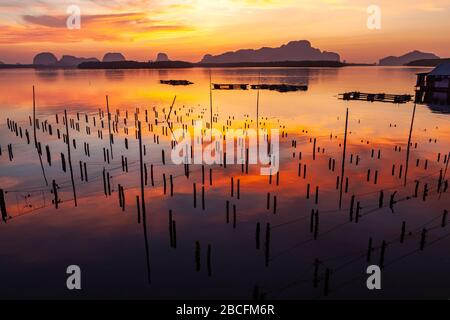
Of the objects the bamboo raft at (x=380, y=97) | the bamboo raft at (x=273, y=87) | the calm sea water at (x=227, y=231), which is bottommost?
the calm sea water at (x=227, y=231)

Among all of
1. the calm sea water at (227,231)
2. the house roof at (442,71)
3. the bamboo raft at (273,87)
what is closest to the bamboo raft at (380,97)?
the house roof at (442,71)

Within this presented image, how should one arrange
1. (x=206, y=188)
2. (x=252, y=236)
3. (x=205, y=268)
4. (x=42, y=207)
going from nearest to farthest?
(x=205, y=268), (x=252, y=236), (x=42, y=207), (x=206, y=188)

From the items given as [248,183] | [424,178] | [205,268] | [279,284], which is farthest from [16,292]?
[424,178]

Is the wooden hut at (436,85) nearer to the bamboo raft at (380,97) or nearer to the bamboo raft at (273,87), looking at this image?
the bamboo raft at (380,97)

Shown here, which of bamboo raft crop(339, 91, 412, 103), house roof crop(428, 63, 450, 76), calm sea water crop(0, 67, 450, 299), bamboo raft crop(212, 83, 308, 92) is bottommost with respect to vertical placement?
calm sea water crop(0, 67, 450, 299)

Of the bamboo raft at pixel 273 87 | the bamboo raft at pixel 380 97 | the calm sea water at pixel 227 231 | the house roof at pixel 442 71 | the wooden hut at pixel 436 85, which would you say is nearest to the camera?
the calm sea water at pixel 227 231

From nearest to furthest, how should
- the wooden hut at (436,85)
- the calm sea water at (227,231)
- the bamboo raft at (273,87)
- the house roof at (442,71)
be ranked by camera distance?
the calm sea water at (227,231), the house roof at (442,71), the wooden hut at (436,85), the bamboo raft at (273,87)

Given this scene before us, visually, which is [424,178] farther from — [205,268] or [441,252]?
[205,268]

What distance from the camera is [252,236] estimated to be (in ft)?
62.5

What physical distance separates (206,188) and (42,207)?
11.0m

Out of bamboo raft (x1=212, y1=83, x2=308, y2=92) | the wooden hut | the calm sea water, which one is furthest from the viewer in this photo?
bamboo raft (x1=212, y1=83, x2=308, y2=92)

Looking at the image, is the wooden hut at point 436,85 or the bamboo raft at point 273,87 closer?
the wooden hut at point 436,85

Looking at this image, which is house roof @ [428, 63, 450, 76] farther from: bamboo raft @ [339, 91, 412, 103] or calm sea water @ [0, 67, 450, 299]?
calm sea water @ [0, 67, 450, 299]

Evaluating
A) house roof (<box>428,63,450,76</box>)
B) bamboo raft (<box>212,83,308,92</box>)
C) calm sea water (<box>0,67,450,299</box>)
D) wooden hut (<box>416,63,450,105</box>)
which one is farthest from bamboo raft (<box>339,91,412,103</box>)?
calm sea water (<box>0,67,450,299</box>)
